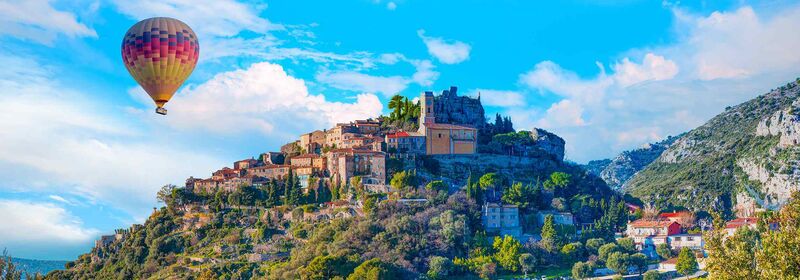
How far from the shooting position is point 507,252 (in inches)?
2365

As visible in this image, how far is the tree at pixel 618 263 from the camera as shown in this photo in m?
59.8

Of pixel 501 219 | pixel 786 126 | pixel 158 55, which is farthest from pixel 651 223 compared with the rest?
pixel 158 55

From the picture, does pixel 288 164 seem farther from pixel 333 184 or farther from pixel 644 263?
pixel 644 263

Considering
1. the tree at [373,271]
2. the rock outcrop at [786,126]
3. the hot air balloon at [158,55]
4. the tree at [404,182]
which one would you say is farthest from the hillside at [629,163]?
the hot air balloon at [158,55]

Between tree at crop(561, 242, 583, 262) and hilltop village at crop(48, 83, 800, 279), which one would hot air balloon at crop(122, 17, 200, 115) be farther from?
tree at crop(561, 242, 583, 262)

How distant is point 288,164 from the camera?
2889 inches

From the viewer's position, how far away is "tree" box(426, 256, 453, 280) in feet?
185

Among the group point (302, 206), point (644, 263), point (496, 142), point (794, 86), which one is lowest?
point (644, 263)

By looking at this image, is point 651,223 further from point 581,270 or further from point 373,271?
point 373,271

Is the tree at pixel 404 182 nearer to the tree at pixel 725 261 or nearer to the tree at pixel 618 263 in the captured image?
the tree at pixel 618 263

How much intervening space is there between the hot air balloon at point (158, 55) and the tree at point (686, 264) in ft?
117

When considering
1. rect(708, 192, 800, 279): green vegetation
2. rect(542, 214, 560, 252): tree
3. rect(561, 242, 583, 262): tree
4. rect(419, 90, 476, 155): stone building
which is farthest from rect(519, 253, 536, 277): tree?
rect(708, 192, 800, 279): green vegetation

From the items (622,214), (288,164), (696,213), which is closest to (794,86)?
(696,213)

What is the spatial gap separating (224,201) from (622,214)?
29.5 meters
